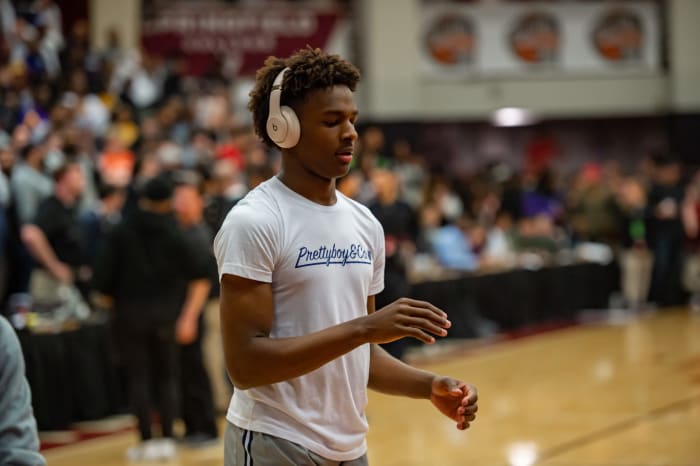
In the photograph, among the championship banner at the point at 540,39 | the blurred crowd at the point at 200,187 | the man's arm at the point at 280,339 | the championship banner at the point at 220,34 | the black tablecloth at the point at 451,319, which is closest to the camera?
the man's arm at the point at 280,339

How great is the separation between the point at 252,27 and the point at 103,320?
12013mm

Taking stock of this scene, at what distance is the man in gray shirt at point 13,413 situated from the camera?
2662 millimetres

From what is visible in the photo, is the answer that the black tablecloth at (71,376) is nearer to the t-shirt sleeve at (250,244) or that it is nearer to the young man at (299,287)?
the young man at (299,287)

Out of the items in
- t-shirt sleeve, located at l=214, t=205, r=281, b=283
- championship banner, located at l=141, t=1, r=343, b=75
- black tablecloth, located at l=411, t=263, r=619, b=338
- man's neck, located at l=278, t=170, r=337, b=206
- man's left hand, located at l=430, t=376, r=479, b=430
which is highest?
championship banner, located at l=141, t=1, r=343, b=75

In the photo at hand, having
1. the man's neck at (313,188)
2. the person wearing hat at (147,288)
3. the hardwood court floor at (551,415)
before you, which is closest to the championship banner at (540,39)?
the hardwood court floor at (551,415)

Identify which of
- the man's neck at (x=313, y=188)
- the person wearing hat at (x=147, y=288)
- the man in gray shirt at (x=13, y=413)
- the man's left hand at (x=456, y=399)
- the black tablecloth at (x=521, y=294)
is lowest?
the black tablecloth at (x=521, y=294)

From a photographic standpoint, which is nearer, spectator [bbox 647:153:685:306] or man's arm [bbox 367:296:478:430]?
man's arm [bbox 367:296:478:430]

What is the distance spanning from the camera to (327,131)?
10.2 feet

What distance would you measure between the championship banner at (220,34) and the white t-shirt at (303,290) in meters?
17.0

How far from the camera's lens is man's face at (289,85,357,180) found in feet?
10.2

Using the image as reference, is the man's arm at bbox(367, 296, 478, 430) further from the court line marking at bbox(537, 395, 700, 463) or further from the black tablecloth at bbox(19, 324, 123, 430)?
the black tablecloth at bbox(19, 324, 123, 430)

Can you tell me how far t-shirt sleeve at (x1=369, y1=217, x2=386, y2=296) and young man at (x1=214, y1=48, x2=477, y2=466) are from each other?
0.30 ft

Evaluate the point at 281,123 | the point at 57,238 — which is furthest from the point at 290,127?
the point at 57,238

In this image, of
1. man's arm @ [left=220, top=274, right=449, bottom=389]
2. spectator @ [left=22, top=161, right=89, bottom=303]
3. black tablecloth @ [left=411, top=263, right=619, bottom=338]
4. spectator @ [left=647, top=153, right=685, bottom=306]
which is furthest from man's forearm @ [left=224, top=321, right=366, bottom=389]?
spectator @ [left=647, top=153, right=685, bottom=306]
